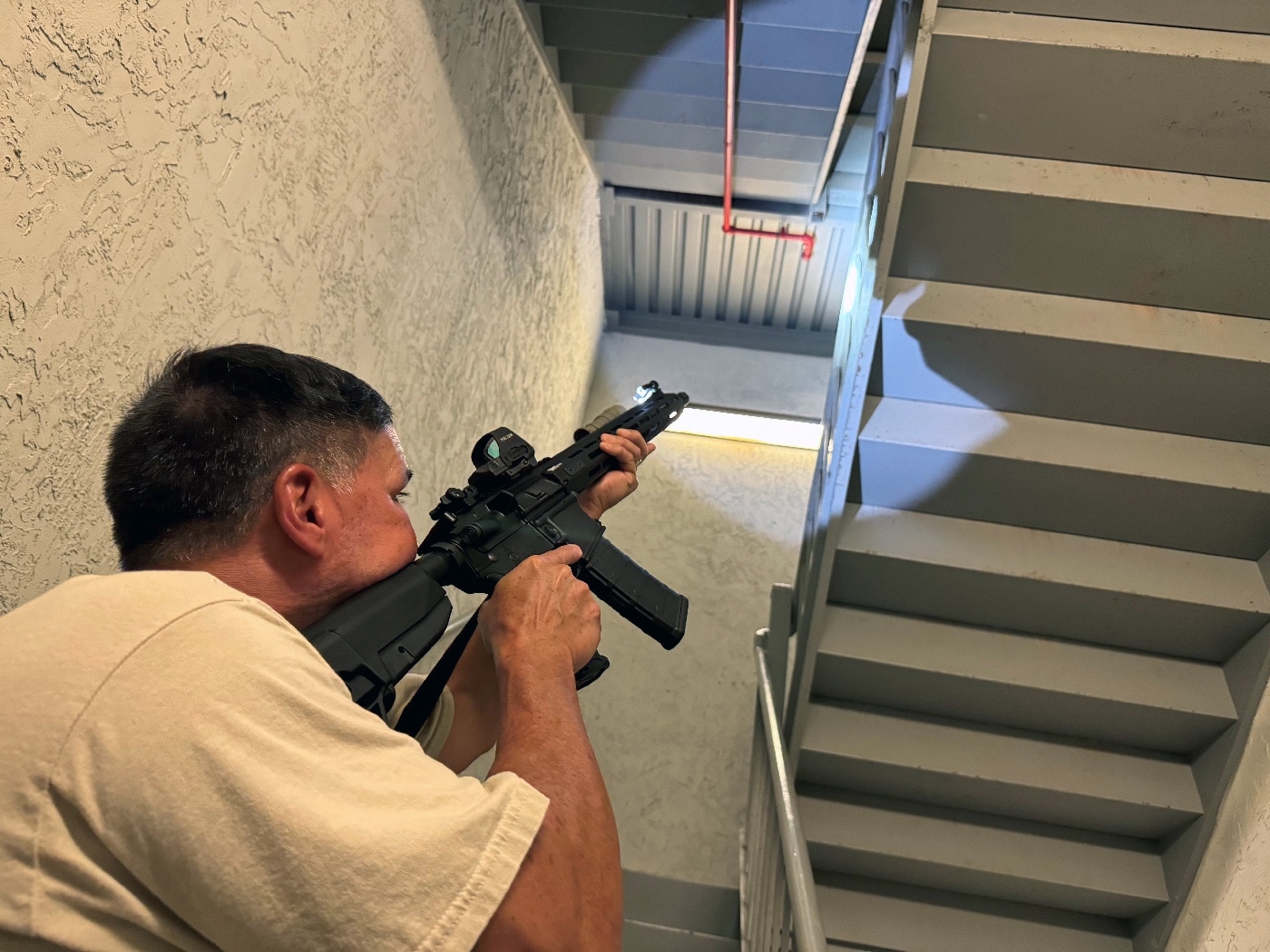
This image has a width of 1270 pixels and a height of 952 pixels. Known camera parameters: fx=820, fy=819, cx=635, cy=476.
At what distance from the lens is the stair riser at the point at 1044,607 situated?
185 centimetres

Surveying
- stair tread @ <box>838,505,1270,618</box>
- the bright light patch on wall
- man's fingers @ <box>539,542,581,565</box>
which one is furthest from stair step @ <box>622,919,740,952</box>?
the bright light patch on wall

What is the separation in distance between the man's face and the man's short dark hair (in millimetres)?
29

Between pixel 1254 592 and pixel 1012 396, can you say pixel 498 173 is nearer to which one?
pixel 1012 396

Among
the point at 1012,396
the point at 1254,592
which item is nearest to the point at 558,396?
the point at 1012,396

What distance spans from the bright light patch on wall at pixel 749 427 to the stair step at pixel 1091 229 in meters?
2.32

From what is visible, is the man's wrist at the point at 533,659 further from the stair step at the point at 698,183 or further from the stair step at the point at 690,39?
the stair step at the point at 698,183

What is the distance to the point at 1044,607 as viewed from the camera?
193 centimetres

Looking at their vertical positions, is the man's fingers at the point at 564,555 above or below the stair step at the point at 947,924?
below

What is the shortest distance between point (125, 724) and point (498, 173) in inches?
89.3

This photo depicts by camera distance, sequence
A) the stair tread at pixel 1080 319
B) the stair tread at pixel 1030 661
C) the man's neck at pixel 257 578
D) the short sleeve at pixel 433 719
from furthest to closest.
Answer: the stair tread at pixel 1030 661, the stair tread at pixel 1080 319, the short sleeve at pixel 433 719, the man's neck at pixel 257 578

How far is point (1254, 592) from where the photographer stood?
181 centimetres

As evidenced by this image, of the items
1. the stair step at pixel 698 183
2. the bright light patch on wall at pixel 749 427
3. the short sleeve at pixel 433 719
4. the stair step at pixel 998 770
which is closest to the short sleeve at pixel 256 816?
the short sleeve at pixel 433 719

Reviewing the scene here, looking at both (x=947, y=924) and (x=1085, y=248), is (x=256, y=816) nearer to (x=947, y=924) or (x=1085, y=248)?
(x=1085, y=248)

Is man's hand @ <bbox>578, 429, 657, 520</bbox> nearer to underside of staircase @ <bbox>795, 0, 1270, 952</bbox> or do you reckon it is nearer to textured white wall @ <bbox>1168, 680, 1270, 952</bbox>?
underside of staircase @ <bbox>795, 0, 1270, 952</bbox>
